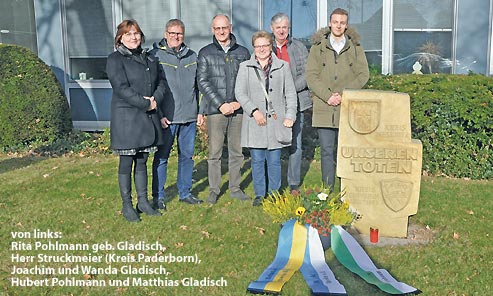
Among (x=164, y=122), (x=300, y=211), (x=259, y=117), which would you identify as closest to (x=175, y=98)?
(x=164, y=122)

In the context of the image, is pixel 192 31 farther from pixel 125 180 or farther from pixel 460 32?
pixel 125 180

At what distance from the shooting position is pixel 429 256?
430 cm

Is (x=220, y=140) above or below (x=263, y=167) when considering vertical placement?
above

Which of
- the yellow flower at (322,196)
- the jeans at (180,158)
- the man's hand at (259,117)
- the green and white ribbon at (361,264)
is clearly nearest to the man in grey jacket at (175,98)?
the jeans at (180,158)

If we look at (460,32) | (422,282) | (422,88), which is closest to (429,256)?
(422,282)

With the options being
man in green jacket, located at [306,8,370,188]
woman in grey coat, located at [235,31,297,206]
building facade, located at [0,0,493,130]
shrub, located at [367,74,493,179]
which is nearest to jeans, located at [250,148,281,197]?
woman in grey coat, located at [235,31,297,206]

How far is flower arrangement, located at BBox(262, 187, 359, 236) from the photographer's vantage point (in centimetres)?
430

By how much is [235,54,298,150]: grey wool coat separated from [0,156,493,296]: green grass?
0.81m

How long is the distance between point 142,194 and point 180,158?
67 centimetres

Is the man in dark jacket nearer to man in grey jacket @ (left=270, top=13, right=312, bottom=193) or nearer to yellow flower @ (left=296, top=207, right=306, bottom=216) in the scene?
man in grey jacket @ (left=270, top=13, right=312, bottom=193)

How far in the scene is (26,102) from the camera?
29.7 ft

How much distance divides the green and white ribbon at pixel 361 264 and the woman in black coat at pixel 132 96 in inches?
79.4

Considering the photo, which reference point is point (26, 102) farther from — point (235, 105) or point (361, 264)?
point (361, 264)

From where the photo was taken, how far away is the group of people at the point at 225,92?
16.0 feet
